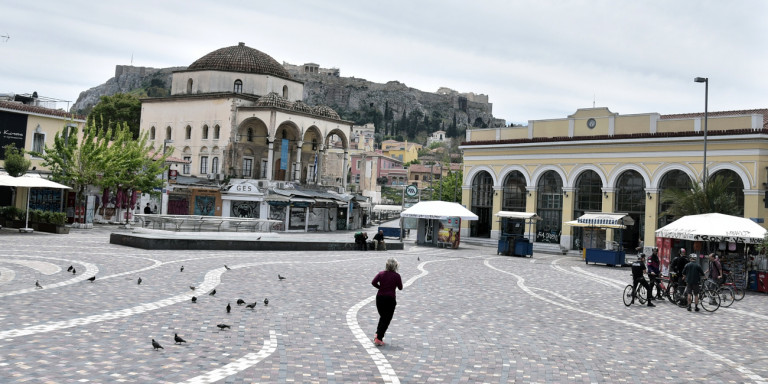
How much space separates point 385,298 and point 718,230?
15.5 metres

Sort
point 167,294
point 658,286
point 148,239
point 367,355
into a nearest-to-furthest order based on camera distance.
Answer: point 367,355 → point 167,294 → point 658,286 → point 148,239

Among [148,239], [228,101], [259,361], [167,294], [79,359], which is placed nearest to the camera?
Answer: [79,359]

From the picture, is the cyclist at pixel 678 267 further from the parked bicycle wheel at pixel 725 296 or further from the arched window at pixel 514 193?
the arched window at pixel 514 193

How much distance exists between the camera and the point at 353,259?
2706cm

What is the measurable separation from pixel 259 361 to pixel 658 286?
43.8 ft

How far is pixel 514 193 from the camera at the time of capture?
157ft

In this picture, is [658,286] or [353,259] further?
[353,259]

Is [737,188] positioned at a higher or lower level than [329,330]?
higher

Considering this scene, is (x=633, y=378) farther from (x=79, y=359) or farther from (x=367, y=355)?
(x=79, y=359)

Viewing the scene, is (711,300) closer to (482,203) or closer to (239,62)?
(482,203)

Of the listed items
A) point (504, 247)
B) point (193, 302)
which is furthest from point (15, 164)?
point (504, 247)

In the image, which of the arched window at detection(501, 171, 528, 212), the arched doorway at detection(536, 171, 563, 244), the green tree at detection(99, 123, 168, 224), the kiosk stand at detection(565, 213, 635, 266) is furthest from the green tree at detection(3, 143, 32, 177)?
the arched doorway at detection(536, 171, 563, 244)

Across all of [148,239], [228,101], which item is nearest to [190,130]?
[228,101]

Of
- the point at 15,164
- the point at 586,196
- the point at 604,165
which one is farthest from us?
the point at 586,196
